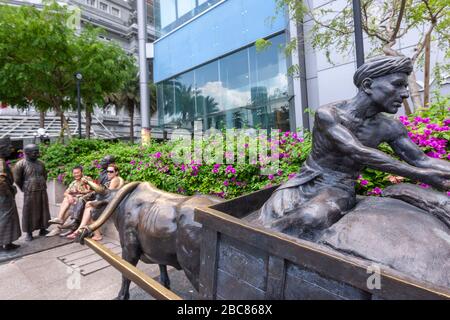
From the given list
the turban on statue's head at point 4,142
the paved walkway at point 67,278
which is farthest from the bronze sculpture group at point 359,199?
the turban on statue's head at point 4,142

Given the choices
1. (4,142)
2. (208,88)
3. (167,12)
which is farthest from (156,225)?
(167,12)

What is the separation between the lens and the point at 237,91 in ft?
43.0

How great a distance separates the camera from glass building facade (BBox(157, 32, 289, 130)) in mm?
11562

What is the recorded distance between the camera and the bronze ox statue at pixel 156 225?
213cm

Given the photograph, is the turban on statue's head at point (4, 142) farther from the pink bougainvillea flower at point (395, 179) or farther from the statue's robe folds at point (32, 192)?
the pink bougainvillea flower at point (395, 179)

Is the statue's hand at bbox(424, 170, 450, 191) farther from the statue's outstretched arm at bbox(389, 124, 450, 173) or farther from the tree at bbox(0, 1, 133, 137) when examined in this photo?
the tree at bbox(0, 1, 133, 137)

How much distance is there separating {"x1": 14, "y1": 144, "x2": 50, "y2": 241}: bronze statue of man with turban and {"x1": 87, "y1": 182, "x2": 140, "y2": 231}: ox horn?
4351 mm

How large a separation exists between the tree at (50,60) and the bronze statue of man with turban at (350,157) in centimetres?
1101

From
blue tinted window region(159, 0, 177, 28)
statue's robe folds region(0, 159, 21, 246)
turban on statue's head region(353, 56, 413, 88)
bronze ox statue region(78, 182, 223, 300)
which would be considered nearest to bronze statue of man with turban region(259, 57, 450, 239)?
turban on statue's head region(353, 56, 413, 88)

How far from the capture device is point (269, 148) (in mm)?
4027

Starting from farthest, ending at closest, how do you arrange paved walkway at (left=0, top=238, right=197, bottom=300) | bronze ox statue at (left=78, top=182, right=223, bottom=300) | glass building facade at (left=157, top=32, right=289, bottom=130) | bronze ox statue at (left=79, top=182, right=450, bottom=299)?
glass building facade at (left=157, top=32, right=289, bottom=130) → paved walkway at (left=0, top=238, right=197, bottom=300) → bronze ox statue at (left=78, top=182, right=223, bottom=300) → bronze ox statue at (left=79, top=182, right=450, bottom=299)

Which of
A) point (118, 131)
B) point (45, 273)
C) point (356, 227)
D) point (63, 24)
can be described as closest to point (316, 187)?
point (356, 227)

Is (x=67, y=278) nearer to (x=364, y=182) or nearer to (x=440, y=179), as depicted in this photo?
(x=364, y=182)

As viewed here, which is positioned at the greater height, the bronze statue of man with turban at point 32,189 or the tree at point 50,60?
the tree at point 50,60
